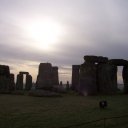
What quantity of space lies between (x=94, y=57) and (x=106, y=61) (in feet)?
7.65

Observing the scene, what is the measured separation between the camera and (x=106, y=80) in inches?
1412

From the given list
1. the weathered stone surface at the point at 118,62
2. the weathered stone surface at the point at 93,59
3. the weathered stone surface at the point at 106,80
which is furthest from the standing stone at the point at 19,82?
the weathered stone surface at the point at 106,80

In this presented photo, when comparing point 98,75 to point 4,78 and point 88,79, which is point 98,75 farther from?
point 4,78

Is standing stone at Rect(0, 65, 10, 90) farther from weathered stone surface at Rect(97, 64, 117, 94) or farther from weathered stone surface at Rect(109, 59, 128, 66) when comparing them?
weathered stone surface at Rect(109, 59, 128, 66)

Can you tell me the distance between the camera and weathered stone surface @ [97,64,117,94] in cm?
3553

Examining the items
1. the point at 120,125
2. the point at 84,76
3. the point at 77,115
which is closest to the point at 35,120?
the point at 77,115

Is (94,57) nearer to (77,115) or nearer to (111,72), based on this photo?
(111,72)

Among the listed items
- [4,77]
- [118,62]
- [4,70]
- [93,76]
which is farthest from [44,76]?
[118,62]

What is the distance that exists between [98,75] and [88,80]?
2.12m

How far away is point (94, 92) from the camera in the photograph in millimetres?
34312

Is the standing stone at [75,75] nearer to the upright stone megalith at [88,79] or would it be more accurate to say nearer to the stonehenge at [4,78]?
the stonehenge at [4,78]

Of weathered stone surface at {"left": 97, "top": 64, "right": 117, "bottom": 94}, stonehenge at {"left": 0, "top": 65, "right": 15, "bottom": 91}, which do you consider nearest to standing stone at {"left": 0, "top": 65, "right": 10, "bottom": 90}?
stonehenge at {"left": 0, "top": 65, "right": 15, "bottom": 91}

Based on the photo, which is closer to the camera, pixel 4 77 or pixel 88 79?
pixel 88 79

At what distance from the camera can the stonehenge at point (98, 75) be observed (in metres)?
34.4
